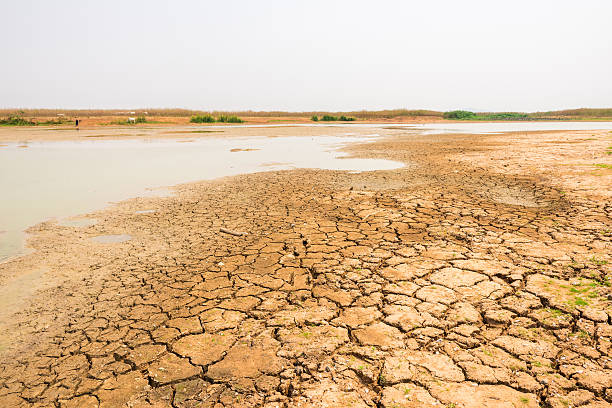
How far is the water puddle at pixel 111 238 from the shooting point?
4.51 meters

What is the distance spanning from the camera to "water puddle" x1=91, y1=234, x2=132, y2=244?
4.51 meters

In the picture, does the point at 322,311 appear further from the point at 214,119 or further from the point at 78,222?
the point at 214,119

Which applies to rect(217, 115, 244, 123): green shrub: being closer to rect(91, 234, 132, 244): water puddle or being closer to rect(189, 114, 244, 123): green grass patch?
rect(189, 114, 244, 123): green grass patch

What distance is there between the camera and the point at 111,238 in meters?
4.62

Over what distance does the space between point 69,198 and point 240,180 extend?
3.52 metres

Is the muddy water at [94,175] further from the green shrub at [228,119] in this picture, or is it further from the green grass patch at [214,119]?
the green shrub at [228,119]

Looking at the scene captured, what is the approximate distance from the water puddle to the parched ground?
A: 0.49 ft

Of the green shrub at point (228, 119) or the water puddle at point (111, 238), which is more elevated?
the green shrub at point (228, 119)

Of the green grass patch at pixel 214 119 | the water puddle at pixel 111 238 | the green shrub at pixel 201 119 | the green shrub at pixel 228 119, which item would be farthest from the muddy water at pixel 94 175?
the green shrub at pixel 228 119

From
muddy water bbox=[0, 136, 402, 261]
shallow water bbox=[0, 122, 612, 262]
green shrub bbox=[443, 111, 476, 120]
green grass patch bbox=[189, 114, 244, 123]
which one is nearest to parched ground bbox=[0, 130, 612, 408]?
muddy water bbox=[0, 136, 402, 261]

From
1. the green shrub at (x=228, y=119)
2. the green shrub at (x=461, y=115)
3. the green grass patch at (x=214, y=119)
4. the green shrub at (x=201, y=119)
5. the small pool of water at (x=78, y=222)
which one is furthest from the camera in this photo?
the green shrub at (x=461, y=115)

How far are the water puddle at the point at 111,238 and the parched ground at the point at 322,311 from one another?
0.49 ft

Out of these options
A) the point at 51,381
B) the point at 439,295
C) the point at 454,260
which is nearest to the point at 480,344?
the point at 439,295

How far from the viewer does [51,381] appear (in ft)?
6.93
